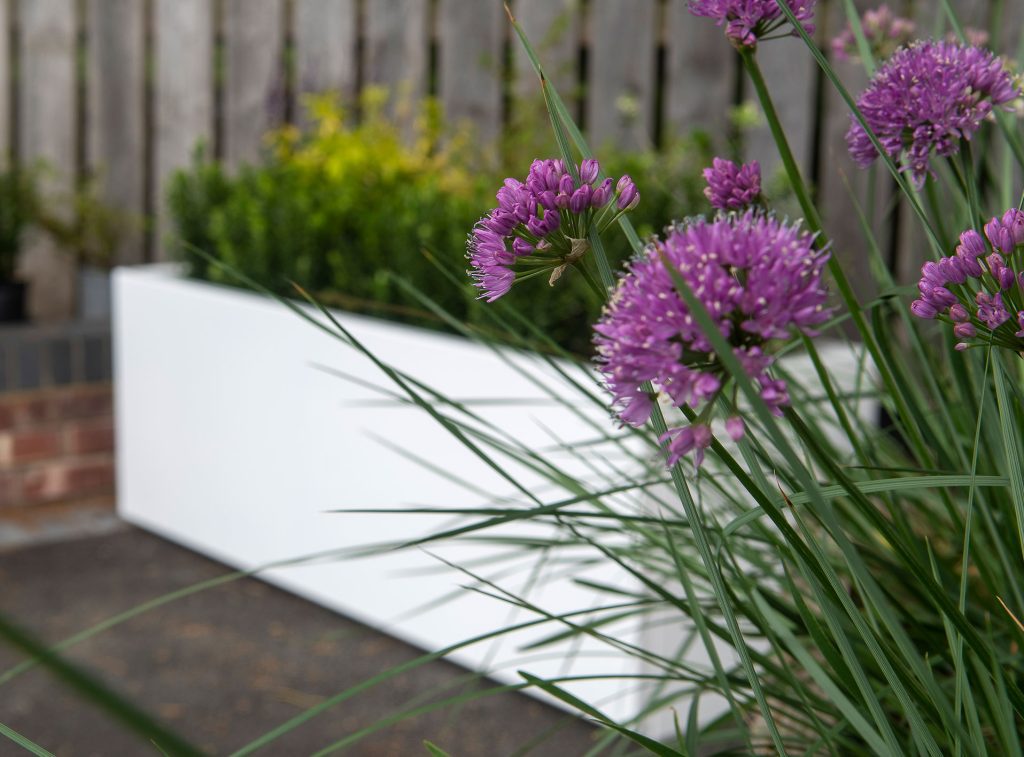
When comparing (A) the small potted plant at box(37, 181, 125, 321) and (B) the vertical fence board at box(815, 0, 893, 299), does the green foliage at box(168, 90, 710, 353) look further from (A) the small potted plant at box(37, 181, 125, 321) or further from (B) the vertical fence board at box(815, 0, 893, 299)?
(A) the small potted plant at box(37, 181, 125, 321)

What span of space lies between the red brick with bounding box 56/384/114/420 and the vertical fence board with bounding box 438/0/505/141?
127 centimetres

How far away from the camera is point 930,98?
65 centimetres

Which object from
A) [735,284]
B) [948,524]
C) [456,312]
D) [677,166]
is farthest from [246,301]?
[735,284]

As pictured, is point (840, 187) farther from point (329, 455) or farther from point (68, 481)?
point (68, 481)

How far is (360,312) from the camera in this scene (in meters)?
2.66

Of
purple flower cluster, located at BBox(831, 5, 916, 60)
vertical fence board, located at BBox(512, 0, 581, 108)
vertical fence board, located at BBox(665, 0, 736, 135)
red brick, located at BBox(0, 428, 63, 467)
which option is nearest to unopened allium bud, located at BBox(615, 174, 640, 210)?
purple flower cluster, located at BBox(831, 5, 916, 60)

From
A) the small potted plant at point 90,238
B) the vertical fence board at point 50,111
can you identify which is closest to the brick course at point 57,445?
the small potted plant at point 90,238

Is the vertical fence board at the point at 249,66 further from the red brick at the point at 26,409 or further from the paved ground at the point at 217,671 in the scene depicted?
the paved ground at the point at 217,671

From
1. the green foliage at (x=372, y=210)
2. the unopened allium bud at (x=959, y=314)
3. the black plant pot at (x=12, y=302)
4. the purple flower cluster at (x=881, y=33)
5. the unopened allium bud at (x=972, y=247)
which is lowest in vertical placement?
the black plant pot at (x=12, y=302)

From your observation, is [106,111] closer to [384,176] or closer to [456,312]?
[384,176]

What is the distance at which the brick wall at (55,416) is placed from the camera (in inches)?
126

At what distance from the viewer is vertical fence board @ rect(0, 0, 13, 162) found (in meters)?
4.14

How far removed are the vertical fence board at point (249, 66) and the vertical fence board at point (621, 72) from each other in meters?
1.06

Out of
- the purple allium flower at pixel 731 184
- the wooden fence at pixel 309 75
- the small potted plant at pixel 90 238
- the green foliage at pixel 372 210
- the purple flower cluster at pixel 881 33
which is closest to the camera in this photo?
the purple allium flower at pixel 731 184
